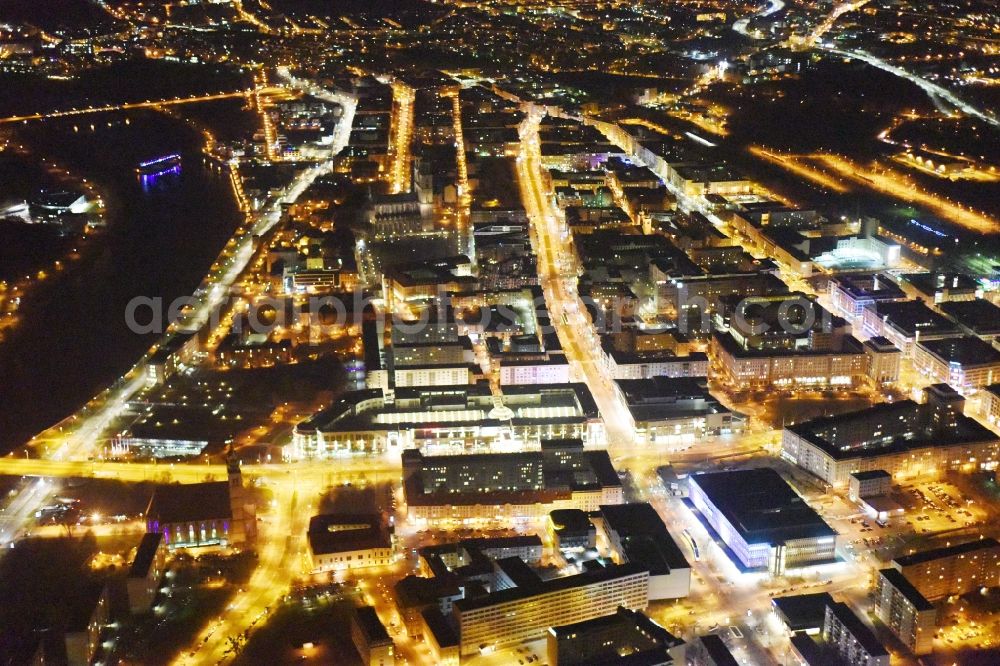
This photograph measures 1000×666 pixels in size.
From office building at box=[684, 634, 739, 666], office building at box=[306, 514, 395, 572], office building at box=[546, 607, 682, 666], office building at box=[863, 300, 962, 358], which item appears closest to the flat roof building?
office building at box=[684, 634, 739, 666]

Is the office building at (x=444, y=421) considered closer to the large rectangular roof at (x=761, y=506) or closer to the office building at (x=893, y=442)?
the large rectangular roof at (x=761, y=506)

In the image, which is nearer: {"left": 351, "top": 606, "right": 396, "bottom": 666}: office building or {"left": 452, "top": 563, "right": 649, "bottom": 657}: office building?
{"left": 351, "top": 606, "right": 396, "bottom": 666}: office building

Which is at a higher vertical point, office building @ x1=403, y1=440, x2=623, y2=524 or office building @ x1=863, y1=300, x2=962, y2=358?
office building @ x1=863, y1=300, x2=962, y2=358

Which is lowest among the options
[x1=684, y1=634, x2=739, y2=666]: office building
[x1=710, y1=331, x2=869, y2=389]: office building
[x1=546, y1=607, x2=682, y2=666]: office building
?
[x1=684, y1=634, x2=739, y2=666]: office building

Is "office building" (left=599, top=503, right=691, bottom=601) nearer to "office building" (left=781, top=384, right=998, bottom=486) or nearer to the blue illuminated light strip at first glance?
"office building" (left=781, top=384, right=998, bottom=486)

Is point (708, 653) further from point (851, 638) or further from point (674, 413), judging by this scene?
point (674, 413)

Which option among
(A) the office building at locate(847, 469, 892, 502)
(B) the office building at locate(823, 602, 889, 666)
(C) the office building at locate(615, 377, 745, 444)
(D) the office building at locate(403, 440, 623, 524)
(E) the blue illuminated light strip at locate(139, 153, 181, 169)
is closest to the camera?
(B) the office building at locate(823, 602, 889, 666)

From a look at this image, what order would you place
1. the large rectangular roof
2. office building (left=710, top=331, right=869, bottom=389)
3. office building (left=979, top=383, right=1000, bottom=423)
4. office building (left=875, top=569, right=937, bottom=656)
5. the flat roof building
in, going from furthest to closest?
office building (left=710, top=331, right=869, bottom=389) → office building (left=979, top=383, right=1000, bottom=423) → the large rectangular roof → the flat roof building → office building (left=875, top=569, right=937, bottom=656)
